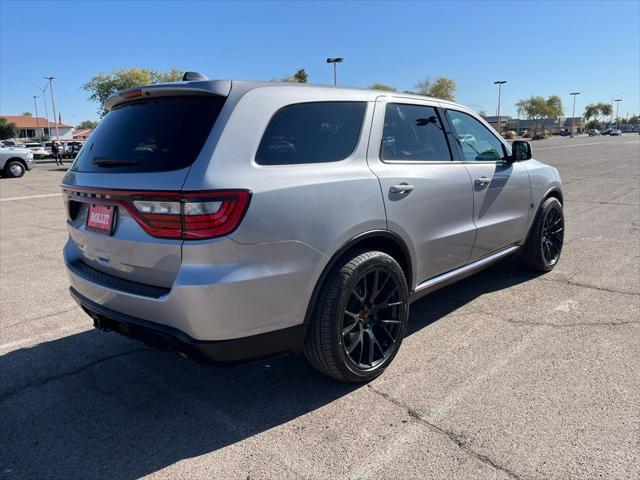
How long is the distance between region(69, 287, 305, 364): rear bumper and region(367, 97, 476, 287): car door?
101 centimetres

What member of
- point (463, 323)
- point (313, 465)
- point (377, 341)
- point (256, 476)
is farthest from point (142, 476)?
point (463, 323)

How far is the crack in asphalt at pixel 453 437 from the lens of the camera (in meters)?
2.36

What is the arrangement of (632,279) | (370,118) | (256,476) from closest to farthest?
(256,476) < (370,118) < (632,279)

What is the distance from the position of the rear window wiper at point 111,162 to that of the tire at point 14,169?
64.8ft

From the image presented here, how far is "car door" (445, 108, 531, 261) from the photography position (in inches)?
164

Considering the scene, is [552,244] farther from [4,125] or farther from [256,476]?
[4,125]

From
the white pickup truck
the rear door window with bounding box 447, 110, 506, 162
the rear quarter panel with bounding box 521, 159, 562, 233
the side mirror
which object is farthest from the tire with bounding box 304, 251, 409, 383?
the white pickup truck

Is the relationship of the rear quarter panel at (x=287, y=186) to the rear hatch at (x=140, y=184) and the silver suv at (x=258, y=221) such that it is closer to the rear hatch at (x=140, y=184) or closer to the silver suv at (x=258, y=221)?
the silver suv at (x=258, y=221)

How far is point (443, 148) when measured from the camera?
395cm

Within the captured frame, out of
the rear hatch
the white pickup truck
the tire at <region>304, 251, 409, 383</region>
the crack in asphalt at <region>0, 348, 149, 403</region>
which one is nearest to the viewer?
the rear hatch

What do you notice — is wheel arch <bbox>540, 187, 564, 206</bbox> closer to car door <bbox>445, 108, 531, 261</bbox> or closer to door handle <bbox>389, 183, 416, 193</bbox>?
car door <bbox>445, 108, 531, 261</bbox>

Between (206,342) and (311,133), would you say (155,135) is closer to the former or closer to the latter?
(311,133)

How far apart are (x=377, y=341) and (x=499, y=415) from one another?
83 centimetres

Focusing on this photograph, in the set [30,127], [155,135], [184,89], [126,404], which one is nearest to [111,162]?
[155,135]
